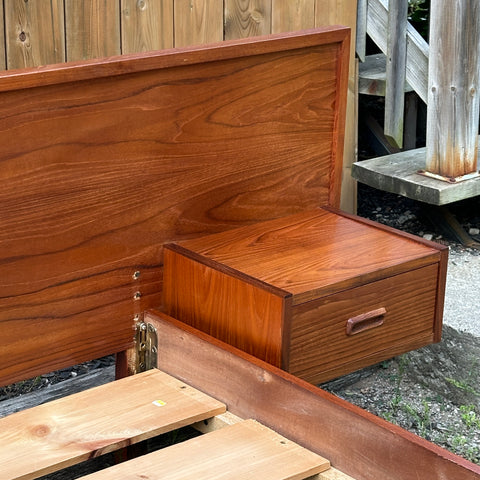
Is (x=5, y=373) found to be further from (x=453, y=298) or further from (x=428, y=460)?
(x=453, y=298)

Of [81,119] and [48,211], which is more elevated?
[81,119]

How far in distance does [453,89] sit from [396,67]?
299 millimetres

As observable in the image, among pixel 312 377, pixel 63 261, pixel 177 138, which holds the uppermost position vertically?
pixel 177 138

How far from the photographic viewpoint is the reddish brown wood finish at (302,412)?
73.5 inches

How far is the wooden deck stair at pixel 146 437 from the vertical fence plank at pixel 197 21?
57.2 inches

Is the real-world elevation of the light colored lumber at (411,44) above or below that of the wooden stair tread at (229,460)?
above

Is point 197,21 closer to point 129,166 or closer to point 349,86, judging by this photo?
point 349,86

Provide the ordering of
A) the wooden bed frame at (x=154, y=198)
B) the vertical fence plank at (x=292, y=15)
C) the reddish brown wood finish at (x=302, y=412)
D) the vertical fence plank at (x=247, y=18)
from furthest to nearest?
1. the vertical fence plank at (x=292, y=15)
2. the vertical fence plank at (x=247, y=18)
3. the wooden bed frame at (x=154, y=198)
4. the reddish brown wood finish at (x=302, y=412)

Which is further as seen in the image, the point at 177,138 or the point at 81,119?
the point at 177,138

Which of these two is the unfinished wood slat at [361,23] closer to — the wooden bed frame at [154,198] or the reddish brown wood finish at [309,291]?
the wooden bed frame at [154,198]

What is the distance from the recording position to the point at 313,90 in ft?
8.84

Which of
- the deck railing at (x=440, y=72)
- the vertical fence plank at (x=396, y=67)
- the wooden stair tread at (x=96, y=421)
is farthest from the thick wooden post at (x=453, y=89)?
the wooden stair tread at (x=96, y=421)

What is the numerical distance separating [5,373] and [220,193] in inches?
27.1

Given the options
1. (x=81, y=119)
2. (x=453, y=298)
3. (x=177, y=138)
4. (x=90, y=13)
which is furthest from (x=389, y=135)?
(x=81, y=119)
